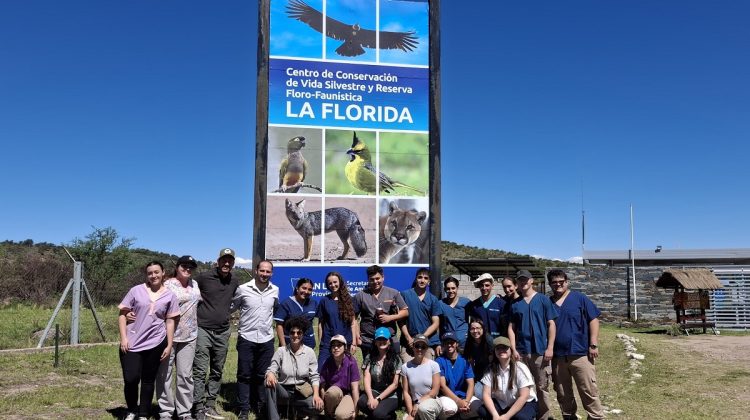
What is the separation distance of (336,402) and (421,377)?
2.88 ft

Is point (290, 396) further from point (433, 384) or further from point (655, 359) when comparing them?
point (655, 359)

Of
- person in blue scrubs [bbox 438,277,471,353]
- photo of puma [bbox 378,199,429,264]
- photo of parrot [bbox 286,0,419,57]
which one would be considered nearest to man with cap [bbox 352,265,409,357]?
person in blue scrubs [bbox 438,277,471,353]

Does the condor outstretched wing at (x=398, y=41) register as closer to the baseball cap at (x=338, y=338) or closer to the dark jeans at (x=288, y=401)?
the baseball cap at (x=338, y=338)

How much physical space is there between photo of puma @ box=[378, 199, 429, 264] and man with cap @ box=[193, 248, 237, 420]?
2.29 meters

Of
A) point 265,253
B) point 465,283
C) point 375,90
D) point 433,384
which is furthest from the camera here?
point 465,283

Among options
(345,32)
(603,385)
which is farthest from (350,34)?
(603,385)

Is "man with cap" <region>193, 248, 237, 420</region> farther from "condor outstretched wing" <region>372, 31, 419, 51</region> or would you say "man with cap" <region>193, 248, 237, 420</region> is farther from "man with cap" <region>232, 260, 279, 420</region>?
"condor outstretched wing" <region>372, 31, 419, 51</region>

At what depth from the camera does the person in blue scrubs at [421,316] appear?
6189mm

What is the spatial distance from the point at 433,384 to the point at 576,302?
1716 mm

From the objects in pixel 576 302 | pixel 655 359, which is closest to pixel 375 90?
pixel 576 302

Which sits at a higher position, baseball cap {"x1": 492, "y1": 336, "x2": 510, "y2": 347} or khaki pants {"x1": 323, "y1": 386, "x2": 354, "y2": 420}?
baseball cap {"x1": 492, "y1": 336, "x2": 510, "y2": 347}

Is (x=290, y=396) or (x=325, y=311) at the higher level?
(x=325, y=311)

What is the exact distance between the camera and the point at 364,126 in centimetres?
786

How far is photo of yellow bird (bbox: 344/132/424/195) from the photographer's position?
782 cm
